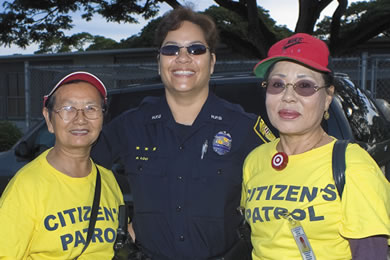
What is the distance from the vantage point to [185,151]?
2.23m

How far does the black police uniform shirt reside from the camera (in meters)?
2.13

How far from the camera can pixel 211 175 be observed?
2.18m

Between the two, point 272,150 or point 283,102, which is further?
point 272,150

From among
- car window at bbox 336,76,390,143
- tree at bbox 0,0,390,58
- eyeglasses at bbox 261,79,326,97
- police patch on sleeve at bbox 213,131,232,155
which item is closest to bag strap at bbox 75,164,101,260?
police patch on sleeve at bbox 213,131,232,155

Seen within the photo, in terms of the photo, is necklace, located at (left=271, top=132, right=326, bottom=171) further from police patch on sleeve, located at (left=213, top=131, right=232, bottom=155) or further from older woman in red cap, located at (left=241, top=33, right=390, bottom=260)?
police patch on sleeve, located at (left=213, top=131, right=232, bottom=155)

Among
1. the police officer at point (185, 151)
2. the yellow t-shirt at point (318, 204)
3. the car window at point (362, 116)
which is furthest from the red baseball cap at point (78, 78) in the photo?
the car window at point (362, 116)

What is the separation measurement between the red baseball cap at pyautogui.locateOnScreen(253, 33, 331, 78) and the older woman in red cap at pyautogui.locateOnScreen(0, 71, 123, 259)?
96 cm

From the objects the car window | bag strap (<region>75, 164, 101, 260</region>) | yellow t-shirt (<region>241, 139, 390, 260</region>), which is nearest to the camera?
yellow t-shirt (<region>241, 139, 390, 260</region>)

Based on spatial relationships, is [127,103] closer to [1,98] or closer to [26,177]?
[26,177]

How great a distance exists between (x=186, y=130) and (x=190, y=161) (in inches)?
7.4

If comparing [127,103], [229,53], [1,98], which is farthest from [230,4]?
[1,98]

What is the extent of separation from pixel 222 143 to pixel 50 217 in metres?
0.93

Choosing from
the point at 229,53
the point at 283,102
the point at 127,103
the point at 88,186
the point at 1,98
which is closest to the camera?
the point at 283,102

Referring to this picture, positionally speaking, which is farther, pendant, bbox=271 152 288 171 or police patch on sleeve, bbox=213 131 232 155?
police patch on sleeve, bbox=213 131 232 155
